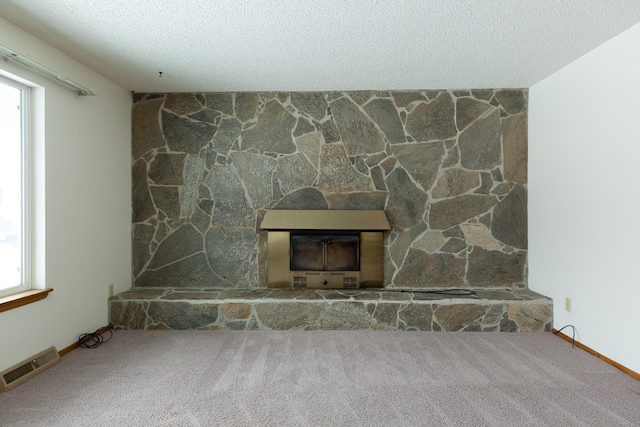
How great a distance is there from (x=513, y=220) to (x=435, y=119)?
4.39 ft

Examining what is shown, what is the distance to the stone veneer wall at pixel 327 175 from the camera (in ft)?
11.9

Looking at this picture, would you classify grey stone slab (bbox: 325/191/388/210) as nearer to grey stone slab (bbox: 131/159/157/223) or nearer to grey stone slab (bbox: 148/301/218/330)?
grey stone slab (bbox: 148/301/218/330)

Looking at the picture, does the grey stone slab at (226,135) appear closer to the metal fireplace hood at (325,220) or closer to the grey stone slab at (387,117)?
the metal fireplace hood at (325,220)

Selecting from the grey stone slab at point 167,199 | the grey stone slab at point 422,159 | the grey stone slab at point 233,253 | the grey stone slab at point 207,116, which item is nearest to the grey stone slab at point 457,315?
the grey stone slab at point 422,159

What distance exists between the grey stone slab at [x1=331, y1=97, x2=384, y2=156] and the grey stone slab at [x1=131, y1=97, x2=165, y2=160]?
74.0 inches

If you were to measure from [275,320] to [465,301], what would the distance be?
177cm

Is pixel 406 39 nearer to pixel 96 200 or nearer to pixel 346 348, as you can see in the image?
pixel 346 348

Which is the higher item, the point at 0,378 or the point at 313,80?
the point at 313,80

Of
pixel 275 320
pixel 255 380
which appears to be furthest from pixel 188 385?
pixel 275 320

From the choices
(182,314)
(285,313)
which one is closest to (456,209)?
(285,313)

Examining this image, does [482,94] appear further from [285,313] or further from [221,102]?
[285,313]

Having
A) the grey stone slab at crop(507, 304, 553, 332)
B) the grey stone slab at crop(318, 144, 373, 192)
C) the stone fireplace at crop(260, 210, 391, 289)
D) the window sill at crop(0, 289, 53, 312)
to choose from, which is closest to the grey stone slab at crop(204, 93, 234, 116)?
the grey stone slab at crop(318, 144, 373, 192)

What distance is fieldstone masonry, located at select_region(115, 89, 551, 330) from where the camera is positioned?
3.61 metres

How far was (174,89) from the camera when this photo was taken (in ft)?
11.7
